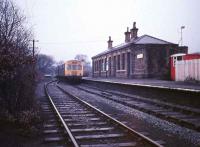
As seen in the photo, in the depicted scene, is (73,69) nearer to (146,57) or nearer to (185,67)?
(146,57)

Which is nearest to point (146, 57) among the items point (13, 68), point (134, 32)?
point (134, 32)

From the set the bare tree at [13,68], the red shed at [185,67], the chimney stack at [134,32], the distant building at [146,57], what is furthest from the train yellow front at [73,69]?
the bare tree at [13,68]

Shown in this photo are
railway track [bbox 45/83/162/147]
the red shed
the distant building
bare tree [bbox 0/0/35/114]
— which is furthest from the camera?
the distant building

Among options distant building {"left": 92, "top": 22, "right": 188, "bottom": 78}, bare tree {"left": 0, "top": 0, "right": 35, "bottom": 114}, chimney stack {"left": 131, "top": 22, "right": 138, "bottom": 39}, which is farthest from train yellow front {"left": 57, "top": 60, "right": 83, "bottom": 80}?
bare tree {"left": 0, "top": 0, "right": 35, "bottom": 114}

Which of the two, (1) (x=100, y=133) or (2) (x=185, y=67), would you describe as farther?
(2) (x=185, y=67)

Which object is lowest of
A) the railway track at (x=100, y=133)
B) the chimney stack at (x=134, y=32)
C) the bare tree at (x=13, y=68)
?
the railway track at (x=100, y=133)

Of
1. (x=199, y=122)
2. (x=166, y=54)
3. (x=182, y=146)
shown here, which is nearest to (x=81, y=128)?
(x=182, y=146)

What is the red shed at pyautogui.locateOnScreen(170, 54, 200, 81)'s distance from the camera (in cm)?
2531

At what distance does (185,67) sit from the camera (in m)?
26.9

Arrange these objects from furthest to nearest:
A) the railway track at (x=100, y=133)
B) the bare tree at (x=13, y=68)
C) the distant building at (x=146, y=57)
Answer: the distant building at (x=146, y=57)
the bare tree at (x=13, y=68)
the railway track at (x=100, y=133)

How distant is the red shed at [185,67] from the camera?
83.0 ft

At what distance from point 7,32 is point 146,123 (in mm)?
7898

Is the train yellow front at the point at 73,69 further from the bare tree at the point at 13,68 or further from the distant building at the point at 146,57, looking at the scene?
the bare tree at the point at 13,68

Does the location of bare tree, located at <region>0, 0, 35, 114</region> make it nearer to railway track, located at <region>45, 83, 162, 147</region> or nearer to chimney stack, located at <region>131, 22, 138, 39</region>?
railway track, located at <region>45, 83, 162, 147</region>
